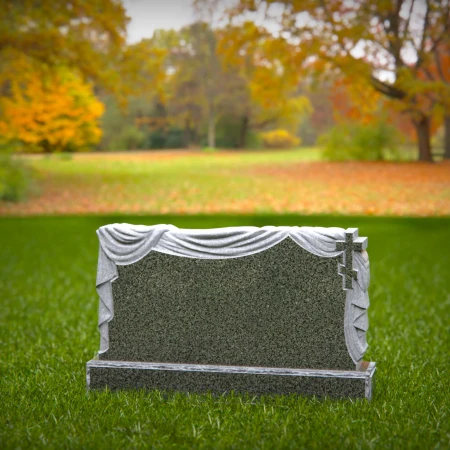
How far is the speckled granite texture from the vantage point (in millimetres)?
5809

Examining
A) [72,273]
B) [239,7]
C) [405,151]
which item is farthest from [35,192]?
[405,151]

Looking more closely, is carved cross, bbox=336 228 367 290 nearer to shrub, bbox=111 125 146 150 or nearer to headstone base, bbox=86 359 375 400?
headstone base, bbox=86 359 375 400

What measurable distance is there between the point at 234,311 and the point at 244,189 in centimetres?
2038

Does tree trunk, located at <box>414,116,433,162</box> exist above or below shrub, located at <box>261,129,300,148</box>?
below

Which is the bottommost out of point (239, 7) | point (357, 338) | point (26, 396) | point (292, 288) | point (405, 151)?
point (26, 396)

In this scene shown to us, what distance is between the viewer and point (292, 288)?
584 centimetres

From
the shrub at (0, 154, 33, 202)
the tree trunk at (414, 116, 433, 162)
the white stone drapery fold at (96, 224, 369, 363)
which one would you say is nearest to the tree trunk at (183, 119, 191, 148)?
the tree trunk at (414, 116, 433, 162)

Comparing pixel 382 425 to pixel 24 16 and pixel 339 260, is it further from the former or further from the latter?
pixel 24 16

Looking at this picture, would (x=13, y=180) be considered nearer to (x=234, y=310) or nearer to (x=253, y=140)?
(x=234, y=310)

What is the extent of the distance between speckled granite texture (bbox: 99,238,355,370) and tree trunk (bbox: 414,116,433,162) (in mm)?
25985

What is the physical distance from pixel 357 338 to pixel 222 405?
3.61ft

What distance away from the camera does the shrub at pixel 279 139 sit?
48812mm

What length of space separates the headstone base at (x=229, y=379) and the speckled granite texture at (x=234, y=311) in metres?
0.05

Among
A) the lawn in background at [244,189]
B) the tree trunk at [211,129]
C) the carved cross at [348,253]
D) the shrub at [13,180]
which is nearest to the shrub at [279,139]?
the tree trunk at [211,129]
